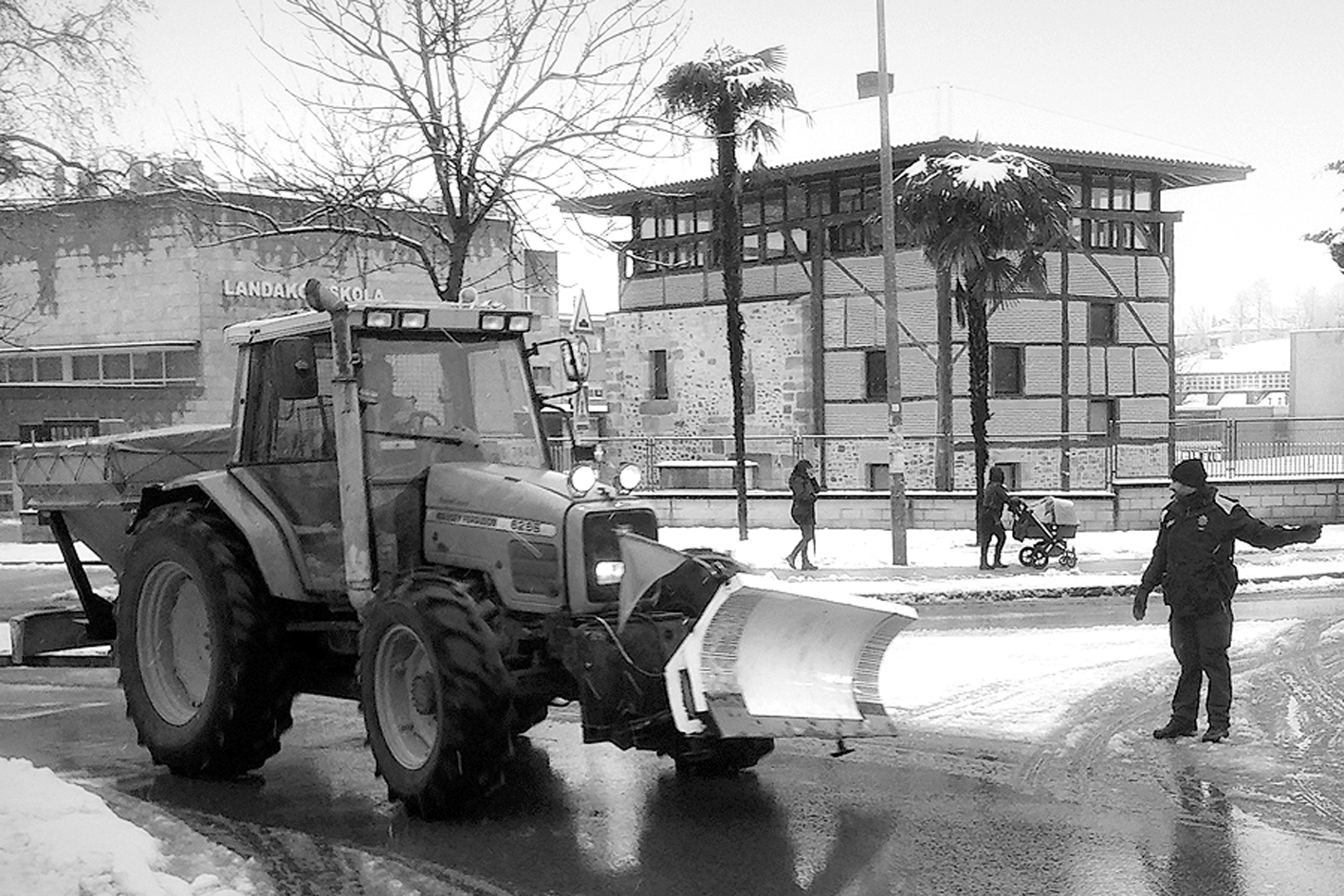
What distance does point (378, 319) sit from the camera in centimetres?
831

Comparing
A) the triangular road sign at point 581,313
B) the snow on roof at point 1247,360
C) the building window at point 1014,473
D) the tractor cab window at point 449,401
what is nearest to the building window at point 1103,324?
the building window at point 1014,473

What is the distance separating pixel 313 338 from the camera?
8.53 m

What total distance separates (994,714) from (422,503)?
4.44 meters

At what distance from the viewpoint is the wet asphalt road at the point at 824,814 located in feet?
21.8

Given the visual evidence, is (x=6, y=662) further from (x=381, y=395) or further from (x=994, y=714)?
(x=994, y=714)

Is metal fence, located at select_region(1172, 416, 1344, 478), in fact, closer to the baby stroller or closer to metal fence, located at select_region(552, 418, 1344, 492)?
metal fence, located at select_region(552, 418, 1344, 492)

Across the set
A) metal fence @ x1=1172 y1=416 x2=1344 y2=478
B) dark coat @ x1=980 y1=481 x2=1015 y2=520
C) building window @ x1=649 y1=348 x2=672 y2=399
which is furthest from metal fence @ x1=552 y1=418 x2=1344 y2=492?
dark coat @ x1=980 y1=481 x2=1015 y2=520

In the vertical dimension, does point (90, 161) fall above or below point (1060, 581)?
above

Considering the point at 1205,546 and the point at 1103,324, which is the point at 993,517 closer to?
the point at 1205,546

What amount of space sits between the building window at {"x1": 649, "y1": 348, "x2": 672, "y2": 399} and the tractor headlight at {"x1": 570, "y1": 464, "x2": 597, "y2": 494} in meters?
30.2

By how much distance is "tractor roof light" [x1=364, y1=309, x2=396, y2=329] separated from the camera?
8.27 meters

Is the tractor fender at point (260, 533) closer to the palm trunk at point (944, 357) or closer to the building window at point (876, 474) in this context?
the palm trunk at point (944, 357)

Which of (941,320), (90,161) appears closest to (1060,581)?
(941,320)

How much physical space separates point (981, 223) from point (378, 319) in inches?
736
